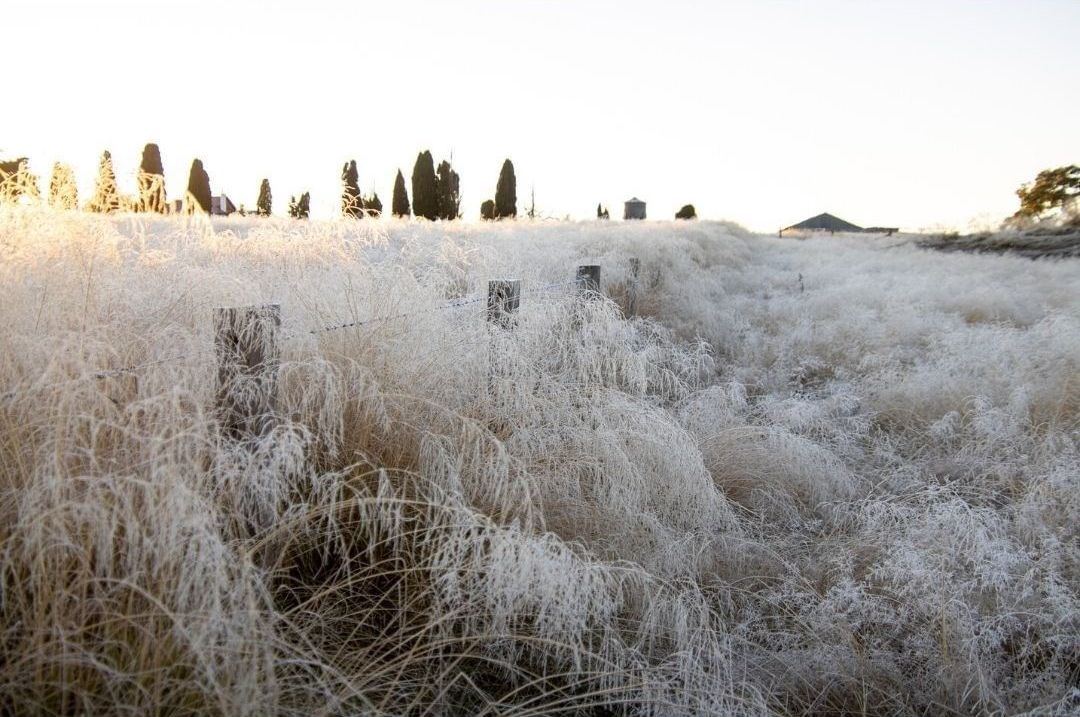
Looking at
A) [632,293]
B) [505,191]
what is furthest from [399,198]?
[632,293]

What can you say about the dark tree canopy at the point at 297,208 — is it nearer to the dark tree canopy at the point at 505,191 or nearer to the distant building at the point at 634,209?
the dark tree canopy at the point at 505,191

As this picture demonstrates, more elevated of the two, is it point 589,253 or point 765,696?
point 589,253

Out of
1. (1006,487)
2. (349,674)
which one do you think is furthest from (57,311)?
(1006,487)

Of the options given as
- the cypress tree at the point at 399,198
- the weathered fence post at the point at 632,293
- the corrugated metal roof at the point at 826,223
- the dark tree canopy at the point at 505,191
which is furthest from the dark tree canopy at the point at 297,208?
the corrugated metal roof at the point at 826,223

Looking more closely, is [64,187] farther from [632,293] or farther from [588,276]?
[632,293]

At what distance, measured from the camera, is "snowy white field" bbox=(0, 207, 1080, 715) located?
170 cm

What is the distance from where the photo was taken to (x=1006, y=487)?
396 centimetres

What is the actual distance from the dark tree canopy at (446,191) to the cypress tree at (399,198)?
1.52 m

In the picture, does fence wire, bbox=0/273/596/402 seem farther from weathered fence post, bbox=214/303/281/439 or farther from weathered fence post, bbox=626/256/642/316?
weathered fence post, bbox=626/256/642/316

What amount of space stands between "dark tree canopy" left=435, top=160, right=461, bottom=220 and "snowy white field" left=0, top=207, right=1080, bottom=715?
2769 centimetres

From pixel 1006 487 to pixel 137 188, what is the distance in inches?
179

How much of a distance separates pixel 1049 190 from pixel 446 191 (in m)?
25.0

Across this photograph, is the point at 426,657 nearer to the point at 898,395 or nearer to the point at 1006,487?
the point at 1006,487

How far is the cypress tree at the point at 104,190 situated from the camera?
3783 millimetres
